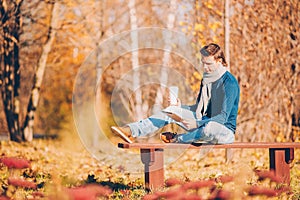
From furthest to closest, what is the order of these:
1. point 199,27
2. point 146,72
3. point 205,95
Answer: point 146,72 < point 199,27 < point 205,95

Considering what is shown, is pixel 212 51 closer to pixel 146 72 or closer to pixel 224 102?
pixel 224 102

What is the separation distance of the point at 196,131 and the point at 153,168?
0.44 meters

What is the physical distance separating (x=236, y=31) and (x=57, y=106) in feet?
33.8

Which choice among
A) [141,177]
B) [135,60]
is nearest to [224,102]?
[141,177]

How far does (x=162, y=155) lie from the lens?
14.8ft

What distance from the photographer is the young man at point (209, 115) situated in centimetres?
431

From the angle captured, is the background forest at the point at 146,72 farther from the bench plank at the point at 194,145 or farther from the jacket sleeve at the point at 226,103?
the jacket sleeve at the point at 226,103

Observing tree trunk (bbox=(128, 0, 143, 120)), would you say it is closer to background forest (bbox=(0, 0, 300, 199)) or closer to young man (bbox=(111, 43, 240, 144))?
background forest (bbox=(0, 0, 300, 199))

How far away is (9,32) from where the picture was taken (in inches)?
440

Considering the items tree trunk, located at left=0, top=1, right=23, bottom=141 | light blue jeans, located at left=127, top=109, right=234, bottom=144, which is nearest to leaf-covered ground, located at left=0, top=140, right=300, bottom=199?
light blue jeans, located at left=127, top=109, right=234, bottom=144

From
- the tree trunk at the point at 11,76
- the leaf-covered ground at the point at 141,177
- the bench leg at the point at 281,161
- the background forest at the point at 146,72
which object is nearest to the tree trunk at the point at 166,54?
the background forest at the point at 146,72

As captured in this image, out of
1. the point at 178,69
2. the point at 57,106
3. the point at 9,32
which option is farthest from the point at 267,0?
the point at 57,106

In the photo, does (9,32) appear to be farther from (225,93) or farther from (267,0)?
(225,93)

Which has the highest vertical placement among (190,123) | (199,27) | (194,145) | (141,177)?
(199,27)
